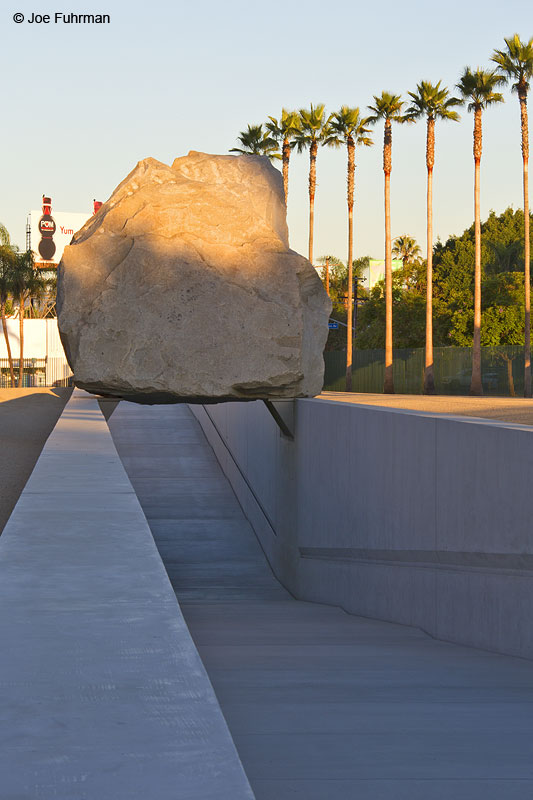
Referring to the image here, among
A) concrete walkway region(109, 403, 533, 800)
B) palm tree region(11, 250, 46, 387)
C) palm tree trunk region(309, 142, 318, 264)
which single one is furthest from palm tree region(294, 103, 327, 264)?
concrete walkway region(109, 403, 533, 800)

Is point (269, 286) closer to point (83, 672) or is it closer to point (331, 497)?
point (331, 497)

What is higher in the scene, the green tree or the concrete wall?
the green tree

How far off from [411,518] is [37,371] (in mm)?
73662

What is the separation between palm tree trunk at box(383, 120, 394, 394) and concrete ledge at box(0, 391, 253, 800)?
4265 centimetres

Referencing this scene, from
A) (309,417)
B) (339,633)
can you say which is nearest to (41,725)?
(339,633)

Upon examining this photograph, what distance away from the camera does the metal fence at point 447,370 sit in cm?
4281

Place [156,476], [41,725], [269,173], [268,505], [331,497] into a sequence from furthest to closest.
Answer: [156,476] → [268,505] → [269,173] → [331,497] → [41,725]

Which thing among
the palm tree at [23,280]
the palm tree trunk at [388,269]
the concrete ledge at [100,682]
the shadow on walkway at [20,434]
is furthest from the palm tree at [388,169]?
the concrete ledge at [100,682]

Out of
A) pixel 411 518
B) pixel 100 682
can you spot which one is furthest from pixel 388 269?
pixel 100 682

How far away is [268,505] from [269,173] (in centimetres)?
585

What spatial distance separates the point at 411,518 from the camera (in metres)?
8.61

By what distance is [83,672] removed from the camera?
3094 mm

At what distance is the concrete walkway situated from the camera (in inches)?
121

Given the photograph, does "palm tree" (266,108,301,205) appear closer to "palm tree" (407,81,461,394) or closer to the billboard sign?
"palm tree" (407,81,461,394)
